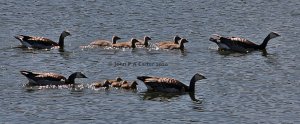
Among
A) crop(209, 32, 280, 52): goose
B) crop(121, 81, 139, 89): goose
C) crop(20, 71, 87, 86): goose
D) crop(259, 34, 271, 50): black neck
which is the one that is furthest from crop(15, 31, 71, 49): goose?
crop(121, 81, 139, 89): goose

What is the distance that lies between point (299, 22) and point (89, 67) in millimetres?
17247

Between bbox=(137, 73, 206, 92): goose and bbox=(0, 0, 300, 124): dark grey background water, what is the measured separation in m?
0.41

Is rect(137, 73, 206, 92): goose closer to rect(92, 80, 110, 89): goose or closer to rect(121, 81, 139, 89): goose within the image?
rect(121, 81, 139, 89): goose

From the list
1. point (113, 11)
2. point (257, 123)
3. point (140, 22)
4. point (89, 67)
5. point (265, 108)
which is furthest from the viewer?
point (113, 11)

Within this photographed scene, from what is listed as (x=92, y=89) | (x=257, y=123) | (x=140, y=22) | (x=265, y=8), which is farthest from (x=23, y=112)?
(x=265, y=8)

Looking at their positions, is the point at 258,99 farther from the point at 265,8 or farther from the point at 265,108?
the point at 265,8

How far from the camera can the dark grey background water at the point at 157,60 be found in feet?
122

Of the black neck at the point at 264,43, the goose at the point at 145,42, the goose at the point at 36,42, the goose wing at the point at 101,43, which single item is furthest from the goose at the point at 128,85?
the black neck at the point at 264,43

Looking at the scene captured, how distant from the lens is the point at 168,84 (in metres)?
41.2

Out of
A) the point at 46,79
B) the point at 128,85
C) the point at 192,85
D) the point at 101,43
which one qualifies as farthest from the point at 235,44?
the point at 46,79

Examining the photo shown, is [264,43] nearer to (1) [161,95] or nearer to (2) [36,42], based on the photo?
(2) [36,42]

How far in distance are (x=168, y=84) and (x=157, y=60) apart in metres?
6.39

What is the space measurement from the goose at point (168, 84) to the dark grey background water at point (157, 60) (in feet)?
1.33

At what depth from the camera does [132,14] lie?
61.7 m
